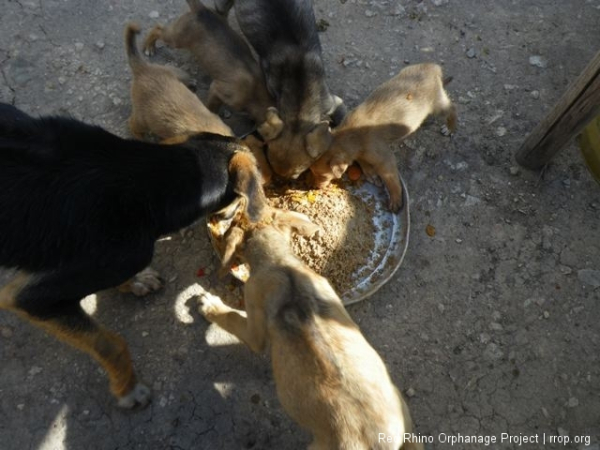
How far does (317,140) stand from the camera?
4156 millimetres

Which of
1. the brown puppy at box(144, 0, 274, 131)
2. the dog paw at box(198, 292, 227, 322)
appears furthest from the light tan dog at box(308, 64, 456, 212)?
the dog paw at box(198, 292, 227, 322)

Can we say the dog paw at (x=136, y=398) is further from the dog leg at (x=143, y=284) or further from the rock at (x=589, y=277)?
the rock at (x=589, y=277)

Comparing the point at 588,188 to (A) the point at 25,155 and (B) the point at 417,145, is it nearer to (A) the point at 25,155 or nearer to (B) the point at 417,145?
(B) the point at 417,145

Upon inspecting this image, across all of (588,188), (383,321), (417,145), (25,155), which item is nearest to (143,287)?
(25,155)

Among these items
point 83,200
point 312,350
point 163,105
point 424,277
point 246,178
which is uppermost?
point 83,200

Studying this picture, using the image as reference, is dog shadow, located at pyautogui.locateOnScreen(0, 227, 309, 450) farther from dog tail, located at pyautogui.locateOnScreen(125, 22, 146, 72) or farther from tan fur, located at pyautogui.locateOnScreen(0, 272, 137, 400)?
dog tail, located at pyautogui.locateOnScreen(125, 22, 146, 72)

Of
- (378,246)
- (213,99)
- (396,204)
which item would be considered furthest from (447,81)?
(213,99)

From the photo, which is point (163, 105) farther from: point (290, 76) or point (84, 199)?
point (84, 199)

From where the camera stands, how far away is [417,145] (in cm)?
491

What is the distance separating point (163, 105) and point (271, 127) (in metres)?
0.88

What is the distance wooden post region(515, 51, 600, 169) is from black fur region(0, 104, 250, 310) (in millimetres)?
2869

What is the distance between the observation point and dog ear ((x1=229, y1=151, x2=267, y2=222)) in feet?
10.5

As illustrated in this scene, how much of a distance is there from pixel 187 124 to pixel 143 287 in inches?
53.1

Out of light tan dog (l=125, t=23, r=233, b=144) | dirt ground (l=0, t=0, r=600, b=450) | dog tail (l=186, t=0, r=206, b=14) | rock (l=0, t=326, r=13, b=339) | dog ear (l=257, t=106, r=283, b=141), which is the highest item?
dog tail (l=186, t=0, r=206, b=14)
